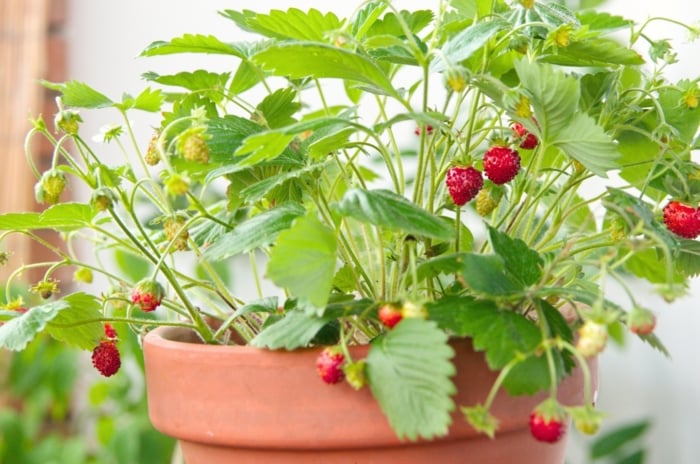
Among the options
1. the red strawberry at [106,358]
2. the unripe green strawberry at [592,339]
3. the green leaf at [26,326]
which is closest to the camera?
the unripe green strawberry at [592,339]

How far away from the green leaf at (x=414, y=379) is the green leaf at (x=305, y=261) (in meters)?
0.05

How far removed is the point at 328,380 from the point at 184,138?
0.16m

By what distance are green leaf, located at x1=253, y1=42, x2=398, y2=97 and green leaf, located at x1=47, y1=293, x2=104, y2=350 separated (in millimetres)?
223

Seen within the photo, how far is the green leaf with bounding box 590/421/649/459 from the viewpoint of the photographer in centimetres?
166

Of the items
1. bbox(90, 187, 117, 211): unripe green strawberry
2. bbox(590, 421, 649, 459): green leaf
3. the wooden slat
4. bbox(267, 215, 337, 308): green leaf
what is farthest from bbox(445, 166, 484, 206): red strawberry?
the wooden slat

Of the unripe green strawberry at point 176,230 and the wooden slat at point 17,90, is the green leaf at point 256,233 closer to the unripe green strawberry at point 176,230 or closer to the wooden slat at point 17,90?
the unripe green strawberry at point 176,230

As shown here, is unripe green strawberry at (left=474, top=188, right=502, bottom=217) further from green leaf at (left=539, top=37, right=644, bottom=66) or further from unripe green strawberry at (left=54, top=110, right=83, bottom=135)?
unripe green strawberry at (left=54, top=110, right=83, bottom=135)

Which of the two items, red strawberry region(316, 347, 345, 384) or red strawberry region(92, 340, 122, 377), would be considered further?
red strawberry region(92, 340, 122, 377)

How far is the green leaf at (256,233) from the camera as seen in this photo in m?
0.55

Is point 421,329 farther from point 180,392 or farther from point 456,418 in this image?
point 180,392

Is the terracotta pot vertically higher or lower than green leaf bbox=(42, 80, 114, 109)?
lower

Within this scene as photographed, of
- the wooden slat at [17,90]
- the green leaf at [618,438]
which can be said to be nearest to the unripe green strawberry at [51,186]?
the green leaf at [618,438]

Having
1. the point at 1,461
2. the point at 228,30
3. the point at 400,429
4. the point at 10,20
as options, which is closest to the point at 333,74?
the point at 400,429

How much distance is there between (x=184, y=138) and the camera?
554mm
